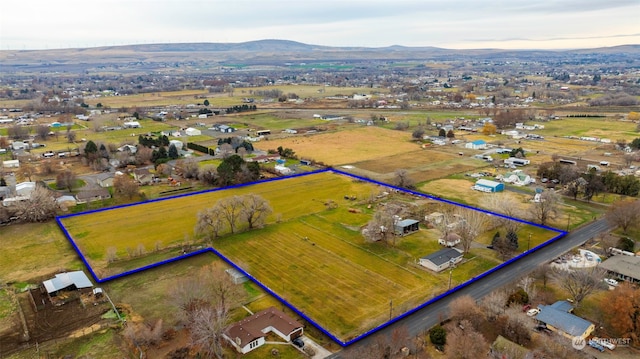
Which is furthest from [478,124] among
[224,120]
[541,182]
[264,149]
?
[224,120]

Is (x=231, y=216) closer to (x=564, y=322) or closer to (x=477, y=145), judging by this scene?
(x=564, y=322)

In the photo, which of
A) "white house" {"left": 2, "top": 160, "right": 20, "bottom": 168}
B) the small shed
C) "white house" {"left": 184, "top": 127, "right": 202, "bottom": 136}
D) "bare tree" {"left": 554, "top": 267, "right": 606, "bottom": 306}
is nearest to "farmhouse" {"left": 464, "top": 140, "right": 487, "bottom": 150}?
"bare tree" {"left": 554, "top": 267, "right": 606, "bottom": 306}

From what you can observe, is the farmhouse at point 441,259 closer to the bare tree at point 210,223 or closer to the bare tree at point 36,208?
the bare tree at point 210,223

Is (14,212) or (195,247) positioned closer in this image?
(195,247)

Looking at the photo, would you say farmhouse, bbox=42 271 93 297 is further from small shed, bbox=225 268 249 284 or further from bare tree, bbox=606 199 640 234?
bare tree, bbox=606 199 640 234

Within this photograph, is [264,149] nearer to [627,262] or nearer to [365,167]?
[365,167]

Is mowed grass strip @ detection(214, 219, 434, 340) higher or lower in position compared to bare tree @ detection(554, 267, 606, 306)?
lower
